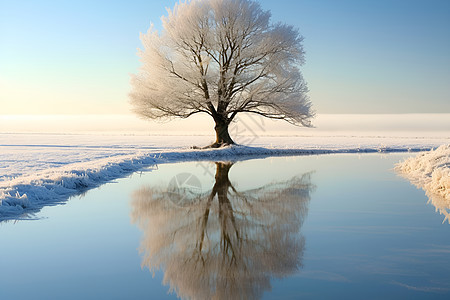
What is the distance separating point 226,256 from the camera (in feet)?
15.8

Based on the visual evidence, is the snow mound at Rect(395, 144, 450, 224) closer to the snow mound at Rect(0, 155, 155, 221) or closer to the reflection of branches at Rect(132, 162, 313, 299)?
the reflection of branches at Rect(132, 162, 313, 299)

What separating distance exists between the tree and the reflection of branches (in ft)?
55.8

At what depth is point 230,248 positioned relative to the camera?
5.13 meters

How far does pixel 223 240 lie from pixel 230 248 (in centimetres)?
38

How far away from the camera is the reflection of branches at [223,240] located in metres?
4.05

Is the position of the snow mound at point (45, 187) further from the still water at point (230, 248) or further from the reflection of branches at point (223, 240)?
the reflection of branches at point (223, 240)

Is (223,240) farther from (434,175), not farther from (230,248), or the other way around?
(434,175)

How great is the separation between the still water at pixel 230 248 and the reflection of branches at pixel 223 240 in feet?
0.06

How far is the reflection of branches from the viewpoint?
13.3 feet

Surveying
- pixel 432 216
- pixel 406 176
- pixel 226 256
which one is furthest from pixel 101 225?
pixel 406 176

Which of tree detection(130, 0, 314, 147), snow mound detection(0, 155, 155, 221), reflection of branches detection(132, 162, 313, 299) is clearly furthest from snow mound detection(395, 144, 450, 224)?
tree detection(130, 0, 314, 147)

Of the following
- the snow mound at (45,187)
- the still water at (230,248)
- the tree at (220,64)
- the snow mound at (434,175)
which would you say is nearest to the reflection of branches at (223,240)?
the still water at (230,248)

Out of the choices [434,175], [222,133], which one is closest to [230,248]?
[434,175]

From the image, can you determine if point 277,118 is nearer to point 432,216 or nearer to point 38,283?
point 432,216
